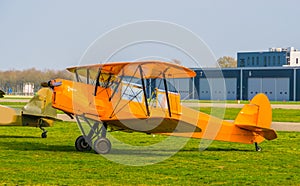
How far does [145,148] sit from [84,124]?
1.80 meters

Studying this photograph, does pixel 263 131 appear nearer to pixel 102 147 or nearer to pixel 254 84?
pixel 102 147

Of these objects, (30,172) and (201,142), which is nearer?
(30,172)

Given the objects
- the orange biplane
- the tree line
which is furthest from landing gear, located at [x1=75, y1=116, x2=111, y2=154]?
the tree line

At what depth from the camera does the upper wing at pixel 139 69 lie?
15133mm

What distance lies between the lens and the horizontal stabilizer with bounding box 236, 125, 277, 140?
55.9ft

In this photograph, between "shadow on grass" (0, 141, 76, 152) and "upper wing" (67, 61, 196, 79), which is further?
"shadow on grass" (0, 141, 76, 152)

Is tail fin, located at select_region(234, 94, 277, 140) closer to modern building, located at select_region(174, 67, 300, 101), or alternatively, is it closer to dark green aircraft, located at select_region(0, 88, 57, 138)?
dark green aircraft, located at select_region(0, 88, 57, 138)

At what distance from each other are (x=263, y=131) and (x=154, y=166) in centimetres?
433

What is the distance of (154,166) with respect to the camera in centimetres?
1398

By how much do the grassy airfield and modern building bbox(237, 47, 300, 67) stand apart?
7982 cm

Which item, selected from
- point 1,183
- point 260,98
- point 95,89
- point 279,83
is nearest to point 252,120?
point 260,98

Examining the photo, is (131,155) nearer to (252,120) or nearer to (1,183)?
(252,120)

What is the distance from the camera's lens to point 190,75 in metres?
15.8

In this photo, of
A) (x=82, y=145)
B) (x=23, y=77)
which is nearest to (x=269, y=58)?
(x=23, y=77)
